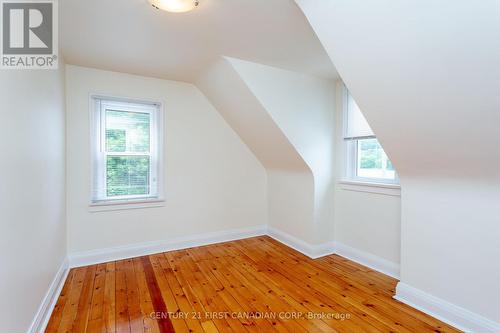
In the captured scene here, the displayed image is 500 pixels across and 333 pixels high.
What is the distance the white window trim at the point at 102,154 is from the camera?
2885 millimetres

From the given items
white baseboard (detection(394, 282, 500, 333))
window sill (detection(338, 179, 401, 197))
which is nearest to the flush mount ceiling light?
window sill (detection(338, 179, 401, 197))

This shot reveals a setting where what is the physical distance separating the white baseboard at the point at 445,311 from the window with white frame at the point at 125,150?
288 cm

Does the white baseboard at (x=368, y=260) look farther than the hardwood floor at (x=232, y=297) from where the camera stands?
Yes

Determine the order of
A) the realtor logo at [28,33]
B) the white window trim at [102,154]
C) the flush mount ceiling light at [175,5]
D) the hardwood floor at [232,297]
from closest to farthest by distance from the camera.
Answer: the realtor logo at [28,33]
the flush mount ceiling light at [175,5]
the hardwood floor at [232,297]
the white window trim at [102,154]

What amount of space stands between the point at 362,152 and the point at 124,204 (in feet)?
9.77

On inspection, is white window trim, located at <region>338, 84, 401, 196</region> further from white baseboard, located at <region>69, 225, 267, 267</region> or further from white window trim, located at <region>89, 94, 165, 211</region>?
white window trim, located at <region>89, 94, 165, 211</region>

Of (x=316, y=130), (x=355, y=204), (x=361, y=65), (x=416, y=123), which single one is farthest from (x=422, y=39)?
(x=355, y=204)

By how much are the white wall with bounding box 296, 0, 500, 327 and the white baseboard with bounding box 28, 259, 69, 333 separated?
273 centimetres

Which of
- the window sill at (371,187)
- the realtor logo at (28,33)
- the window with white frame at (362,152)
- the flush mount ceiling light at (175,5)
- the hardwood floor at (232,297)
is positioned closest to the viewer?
the realtor logo at (28,33)

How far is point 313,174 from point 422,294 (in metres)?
1.56

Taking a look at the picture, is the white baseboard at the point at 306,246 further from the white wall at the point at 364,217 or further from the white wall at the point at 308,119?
the white wall at the point at 364,217

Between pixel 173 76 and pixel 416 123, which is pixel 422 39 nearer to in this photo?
pixel 416 123

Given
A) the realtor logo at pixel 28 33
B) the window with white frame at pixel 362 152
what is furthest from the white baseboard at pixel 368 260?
the realtor logo at pixel 28 33

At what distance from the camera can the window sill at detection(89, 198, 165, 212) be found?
114 inches
